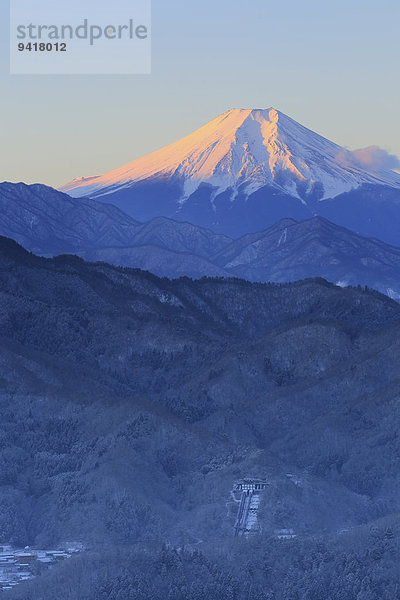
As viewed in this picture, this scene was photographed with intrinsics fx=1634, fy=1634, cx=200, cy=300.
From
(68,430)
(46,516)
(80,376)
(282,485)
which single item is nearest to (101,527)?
(46,516)

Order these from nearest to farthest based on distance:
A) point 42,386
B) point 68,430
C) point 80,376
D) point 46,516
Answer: point 46,516, point 68,430, point 42,386, point 80,376

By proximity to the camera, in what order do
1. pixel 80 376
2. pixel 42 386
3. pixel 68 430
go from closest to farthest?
pixel 68 430 → pixel 42 386 → pixel 80 376

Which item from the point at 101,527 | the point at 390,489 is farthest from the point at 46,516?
the point at 390,489

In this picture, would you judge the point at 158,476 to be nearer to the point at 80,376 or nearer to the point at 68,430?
the point at 68,430

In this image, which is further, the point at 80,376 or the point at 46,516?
the point at 80,376

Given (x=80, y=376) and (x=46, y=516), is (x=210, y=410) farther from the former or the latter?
(x=46, y=516)

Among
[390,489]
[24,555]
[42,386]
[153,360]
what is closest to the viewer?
[24,555]

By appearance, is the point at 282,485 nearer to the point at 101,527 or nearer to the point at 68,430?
the point at 101,527

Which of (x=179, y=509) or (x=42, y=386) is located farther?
(x=42, y=386)

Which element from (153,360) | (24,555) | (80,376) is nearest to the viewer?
(24,555)
